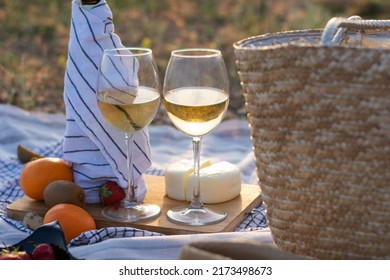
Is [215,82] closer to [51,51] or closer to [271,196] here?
[271,196]

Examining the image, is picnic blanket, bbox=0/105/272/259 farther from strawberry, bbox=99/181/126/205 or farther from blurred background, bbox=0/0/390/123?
blurred background, bbox=0/0/390/123

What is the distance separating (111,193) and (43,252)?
1.56 ft

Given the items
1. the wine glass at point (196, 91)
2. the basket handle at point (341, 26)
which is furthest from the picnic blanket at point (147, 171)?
the basket handle at point (341, 26)

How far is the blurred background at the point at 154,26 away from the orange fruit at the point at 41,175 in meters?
1.49

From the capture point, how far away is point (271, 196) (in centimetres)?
149

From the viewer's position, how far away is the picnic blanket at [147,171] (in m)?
1.68

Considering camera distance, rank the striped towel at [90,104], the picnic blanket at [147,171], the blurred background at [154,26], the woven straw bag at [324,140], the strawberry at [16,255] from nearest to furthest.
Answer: the woven straw bag at [324,140], the strawberry at [16,255], the picnic blanket at [147,171], the striped towel at [90,104], the blurred background at [154,26]

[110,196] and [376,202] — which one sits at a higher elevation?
[376,202]

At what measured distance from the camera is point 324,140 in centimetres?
136

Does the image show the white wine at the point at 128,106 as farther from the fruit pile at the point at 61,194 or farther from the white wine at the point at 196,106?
the fruit pile at the point at 61,194

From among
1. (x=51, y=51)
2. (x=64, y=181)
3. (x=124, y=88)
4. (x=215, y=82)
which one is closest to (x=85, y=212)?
(x=64, y=181)

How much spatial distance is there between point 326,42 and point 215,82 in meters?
0.42

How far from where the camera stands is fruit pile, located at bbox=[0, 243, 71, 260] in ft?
4.89

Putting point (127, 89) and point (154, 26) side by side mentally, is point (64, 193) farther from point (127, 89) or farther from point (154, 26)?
point (154, 26)
